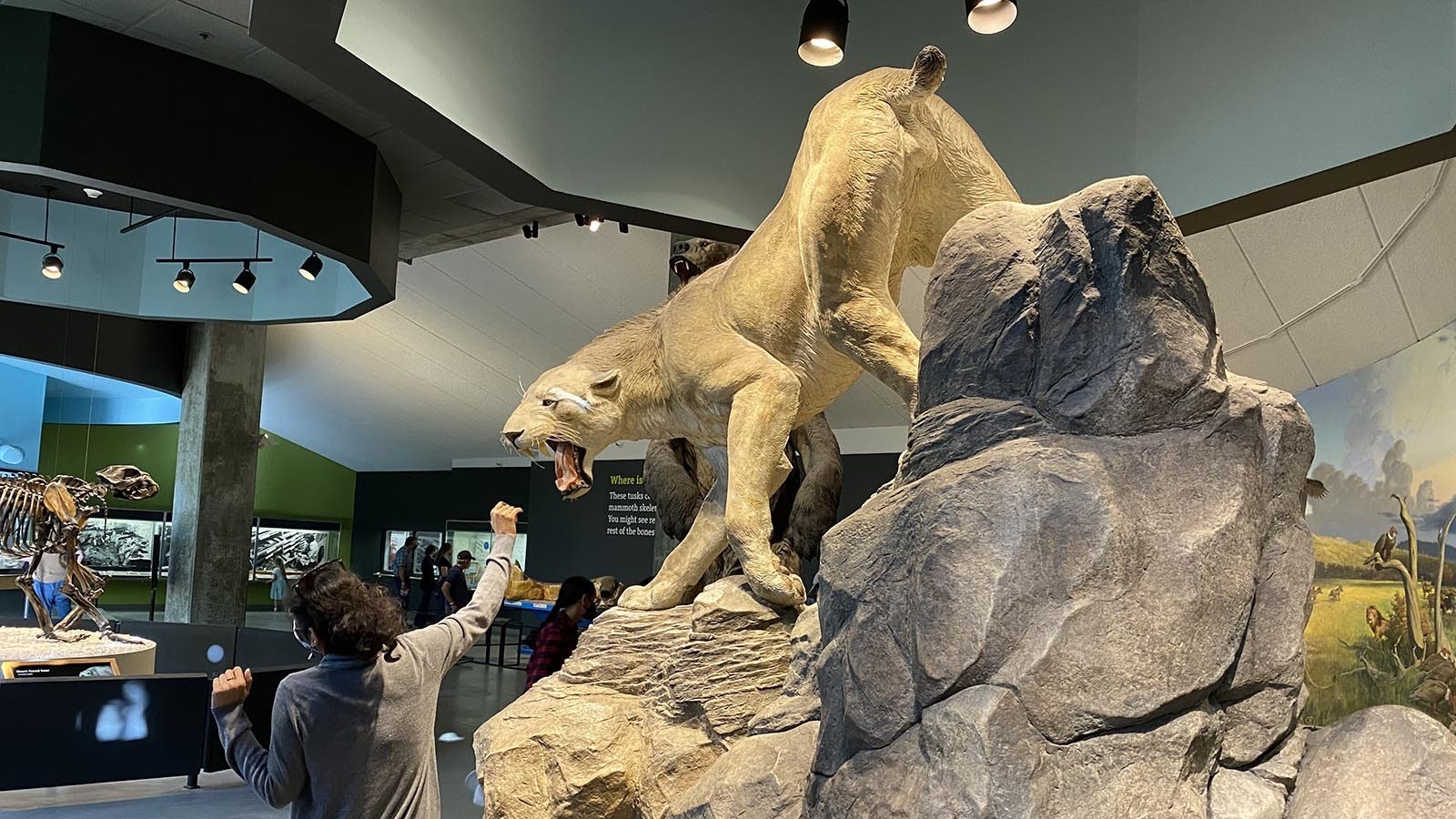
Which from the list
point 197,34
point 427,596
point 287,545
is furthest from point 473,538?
point 197,34

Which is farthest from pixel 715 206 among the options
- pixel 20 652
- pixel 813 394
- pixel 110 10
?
pixel 20 652

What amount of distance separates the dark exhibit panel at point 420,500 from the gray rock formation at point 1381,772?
13.4 m

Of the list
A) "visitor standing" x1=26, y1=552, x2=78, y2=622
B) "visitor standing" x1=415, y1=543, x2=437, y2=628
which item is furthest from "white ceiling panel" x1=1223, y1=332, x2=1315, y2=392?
"visitor standing" x1=415, y1=543, x2=437, y2=628

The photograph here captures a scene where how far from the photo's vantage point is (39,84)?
205 inches

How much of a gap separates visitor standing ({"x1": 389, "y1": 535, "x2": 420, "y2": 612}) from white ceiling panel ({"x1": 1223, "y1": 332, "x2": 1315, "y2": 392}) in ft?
34.9

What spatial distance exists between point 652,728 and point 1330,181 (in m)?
3.08

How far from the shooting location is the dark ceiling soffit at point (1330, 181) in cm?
347

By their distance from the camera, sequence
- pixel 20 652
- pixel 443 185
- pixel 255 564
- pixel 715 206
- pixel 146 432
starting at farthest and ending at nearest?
pixel 255 564 < pixel 146 432 < pixel 443 185 < pixel 20 652 < pixel 715 206

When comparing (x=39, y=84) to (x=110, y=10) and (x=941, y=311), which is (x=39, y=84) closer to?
(x=110, y=10)

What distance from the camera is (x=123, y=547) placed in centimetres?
1220

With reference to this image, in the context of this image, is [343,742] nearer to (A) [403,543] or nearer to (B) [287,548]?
(B) [287,548]

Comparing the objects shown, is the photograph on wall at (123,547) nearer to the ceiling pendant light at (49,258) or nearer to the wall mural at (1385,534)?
A: the ceiling pendant light at (49,258)

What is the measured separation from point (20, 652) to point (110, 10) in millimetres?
4112

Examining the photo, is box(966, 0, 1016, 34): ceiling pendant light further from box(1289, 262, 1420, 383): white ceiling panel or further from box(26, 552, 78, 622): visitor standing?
box(26, 552, 78, 622): visitor standing
